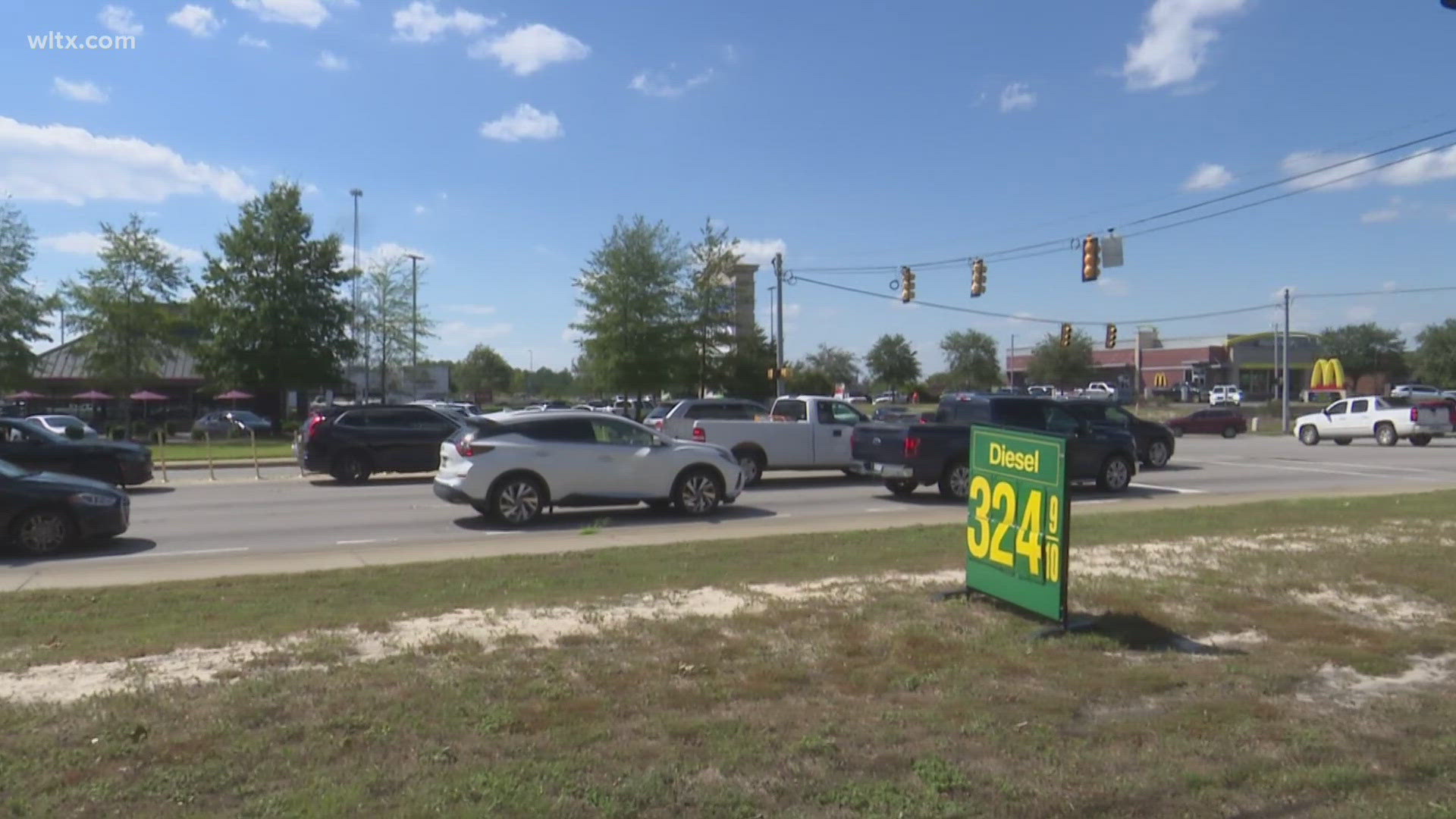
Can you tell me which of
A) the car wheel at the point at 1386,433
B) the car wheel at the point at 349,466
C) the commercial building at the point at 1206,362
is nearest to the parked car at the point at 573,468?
the car wheel at the point at 349,466

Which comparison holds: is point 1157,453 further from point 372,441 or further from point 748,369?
point 748,369

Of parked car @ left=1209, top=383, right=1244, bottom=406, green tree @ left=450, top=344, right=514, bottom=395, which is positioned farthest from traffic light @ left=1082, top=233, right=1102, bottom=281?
green tree @ left=450, top=344, right=514, bottom=395

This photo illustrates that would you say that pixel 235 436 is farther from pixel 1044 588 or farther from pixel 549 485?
pixel 1044 588

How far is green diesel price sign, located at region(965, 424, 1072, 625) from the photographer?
7.67 meters

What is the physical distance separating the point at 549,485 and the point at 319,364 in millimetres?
37056

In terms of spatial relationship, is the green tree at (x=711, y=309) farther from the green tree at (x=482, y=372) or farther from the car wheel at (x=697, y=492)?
the green tree at (x=482, y=372)

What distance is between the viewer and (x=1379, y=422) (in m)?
36.4

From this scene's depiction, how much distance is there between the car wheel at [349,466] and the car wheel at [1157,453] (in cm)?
1663

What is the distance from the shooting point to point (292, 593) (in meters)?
9.37

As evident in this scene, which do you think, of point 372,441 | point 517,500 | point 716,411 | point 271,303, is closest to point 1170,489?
point 716,411

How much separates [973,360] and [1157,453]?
75076 mm

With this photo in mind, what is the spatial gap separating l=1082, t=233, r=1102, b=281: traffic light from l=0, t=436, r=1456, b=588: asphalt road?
5.80 meters

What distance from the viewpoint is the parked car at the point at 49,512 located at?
41.1 feet

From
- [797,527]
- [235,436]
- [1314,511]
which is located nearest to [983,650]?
[797,527]
